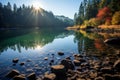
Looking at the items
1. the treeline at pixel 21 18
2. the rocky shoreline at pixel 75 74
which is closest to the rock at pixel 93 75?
the rocky shoreline at pixel 75 74

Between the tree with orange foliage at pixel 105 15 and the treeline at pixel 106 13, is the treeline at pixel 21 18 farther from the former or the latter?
the tree with orange foliage at pixel 105 15

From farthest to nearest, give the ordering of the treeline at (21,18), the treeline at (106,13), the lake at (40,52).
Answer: the treeline at (21,18), the treeline at (106,13), the lake at (40,52)

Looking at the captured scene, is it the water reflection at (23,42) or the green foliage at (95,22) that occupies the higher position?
the green foliage at (95,22)

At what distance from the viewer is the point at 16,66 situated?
17.8m

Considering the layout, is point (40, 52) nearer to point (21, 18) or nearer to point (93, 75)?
point (93, 75)

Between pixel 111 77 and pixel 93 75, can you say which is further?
pixel 93 75

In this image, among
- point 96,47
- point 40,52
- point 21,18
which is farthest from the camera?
point 21,18

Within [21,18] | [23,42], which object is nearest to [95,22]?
[23,42]

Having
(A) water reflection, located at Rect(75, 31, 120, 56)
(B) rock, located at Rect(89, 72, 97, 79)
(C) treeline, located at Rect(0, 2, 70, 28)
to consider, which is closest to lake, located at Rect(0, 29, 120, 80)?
(A) water reflection, located at Rect(75, 31, 120, 56)

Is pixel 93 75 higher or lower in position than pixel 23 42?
lower

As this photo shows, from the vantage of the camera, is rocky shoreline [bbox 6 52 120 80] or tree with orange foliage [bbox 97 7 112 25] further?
tree with orange foliage [bbox 97 7 112 25]

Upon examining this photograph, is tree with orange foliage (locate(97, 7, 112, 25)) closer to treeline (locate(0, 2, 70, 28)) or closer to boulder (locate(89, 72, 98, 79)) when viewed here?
boulder (locate(89, 72, 98, 79))

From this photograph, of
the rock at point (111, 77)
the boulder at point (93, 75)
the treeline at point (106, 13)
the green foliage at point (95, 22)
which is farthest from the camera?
the green foliage at point (95, 22)

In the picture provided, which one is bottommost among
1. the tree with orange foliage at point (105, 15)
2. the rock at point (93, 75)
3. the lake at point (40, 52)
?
the rock at point (93, 75)
